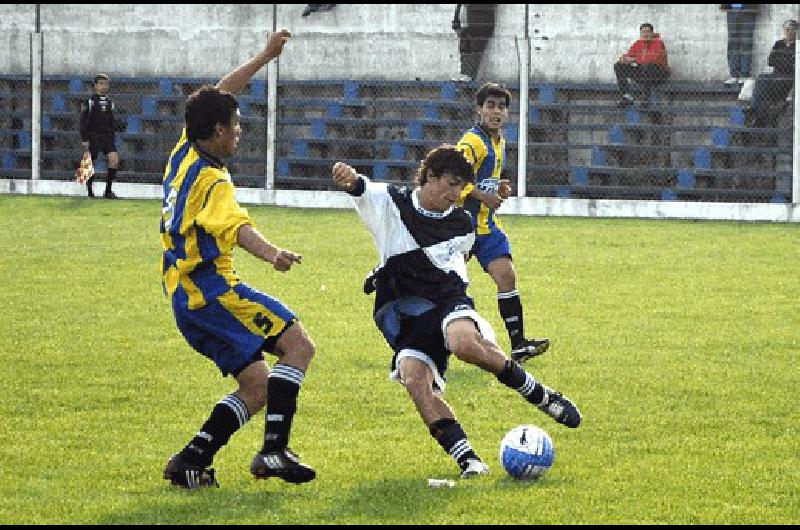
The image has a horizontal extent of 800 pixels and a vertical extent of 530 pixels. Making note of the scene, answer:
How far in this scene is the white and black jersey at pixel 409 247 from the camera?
827cm

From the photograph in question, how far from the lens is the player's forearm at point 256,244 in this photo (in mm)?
6930

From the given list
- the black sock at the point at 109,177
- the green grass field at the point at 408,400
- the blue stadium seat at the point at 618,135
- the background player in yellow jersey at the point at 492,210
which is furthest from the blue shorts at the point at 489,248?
the black sock at the point at 109,177

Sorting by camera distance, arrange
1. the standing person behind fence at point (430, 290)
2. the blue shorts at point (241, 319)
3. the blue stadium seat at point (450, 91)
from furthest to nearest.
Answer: the blue stadium seat at point (450, 91) → the standing person behind fence at point (430, 290) → the blue shorts at point (241, 319)

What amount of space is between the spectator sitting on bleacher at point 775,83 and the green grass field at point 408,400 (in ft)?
18.5

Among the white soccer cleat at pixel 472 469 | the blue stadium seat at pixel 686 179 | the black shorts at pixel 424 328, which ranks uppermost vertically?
the blue stadium seat at pixel 686 179

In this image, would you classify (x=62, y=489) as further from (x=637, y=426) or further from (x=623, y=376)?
(x=623, y=376)

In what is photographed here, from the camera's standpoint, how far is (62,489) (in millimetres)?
7426

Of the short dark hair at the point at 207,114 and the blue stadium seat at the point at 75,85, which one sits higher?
the blue stadium seat at the point at 75,85

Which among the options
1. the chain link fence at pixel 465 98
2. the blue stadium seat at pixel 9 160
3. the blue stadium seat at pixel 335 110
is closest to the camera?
the chain link fence at pixel 465 98

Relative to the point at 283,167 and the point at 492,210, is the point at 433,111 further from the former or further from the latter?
the point at 492,210

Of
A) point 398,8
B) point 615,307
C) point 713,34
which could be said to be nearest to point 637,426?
point 615,307

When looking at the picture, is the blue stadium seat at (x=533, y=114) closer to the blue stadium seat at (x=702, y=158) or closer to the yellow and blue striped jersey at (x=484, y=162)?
the blue stadium seat at (x=702, y=158)

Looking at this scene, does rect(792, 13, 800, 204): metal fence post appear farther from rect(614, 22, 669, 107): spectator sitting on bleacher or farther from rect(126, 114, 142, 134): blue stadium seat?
rect(126, 114, 142, 134): blue stadium seat

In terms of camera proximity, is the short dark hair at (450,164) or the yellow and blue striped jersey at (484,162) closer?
the short dark hair at (450,164)
